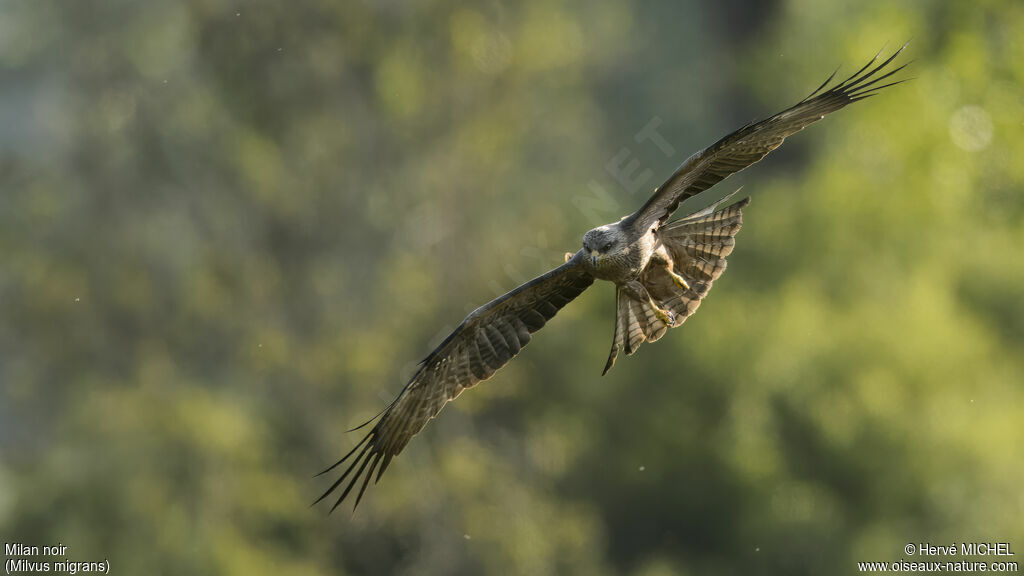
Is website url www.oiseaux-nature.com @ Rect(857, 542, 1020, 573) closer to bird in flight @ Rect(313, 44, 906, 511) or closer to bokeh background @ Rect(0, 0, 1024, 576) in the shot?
bokeh background @ Rect(0, 0, 1024, 576)

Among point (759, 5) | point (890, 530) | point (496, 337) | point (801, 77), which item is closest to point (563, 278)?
point (496, 337)

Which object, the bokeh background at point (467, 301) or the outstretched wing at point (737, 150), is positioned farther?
the bokeh background at point (467, 301)

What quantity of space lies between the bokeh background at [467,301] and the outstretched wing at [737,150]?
17.1 meters

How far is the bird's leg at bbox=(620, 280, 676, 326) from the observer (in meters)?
7.94

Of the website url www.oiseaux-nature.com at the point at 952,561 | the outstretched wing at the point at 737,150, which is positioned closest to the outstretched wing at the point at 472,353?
the outstretched wing at the point at 737,150

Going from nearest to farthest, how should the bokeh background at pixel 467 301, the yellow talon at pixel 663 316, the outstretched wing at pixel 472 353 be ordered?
the yellow talon at pixel 663 316
the outstretched wing at pixel 472 353
the bokeh background at pixel 467 301

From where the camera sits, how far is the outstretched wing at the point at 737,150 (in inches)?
287

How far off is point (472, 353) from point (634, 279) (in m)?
1.27

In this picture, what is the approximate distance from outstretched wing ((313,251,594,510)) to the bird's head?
0.50m

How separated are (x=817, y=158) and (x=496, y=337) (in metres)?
24.5

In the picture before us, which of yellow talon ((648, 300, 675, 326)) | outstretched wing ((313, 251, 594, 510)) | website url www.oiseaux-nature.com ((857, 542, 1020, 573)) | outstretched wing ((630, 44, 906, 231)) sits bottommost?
website url www.oiseaux-nature.com ((857, 542, 1020, 573))

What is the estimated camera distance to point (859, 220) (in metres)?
28.0

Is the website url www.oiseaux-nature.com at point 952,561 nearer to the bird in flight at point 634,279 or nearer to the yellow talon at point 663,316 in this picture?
the bird in flight at point 634,279

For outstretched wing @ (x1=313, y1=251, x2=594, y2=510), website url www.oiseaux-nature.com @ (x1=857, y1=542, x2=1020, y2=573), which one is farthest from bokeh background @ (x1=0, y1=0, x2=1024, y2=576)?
outstretched wing @ (x1=313, y1=251, x2=594, y2=510)
